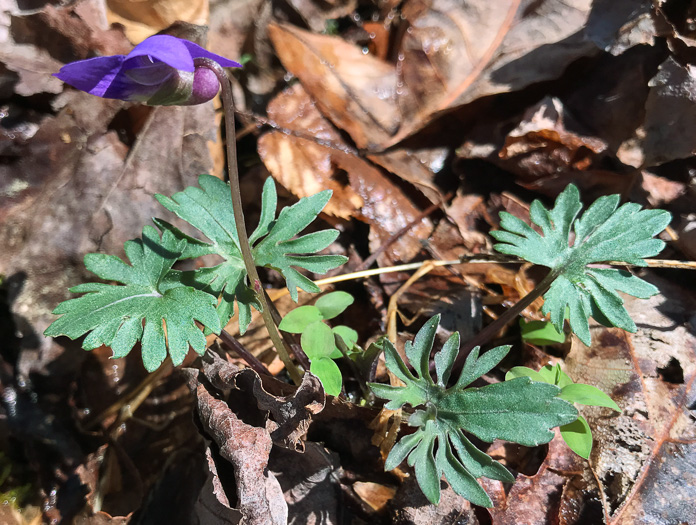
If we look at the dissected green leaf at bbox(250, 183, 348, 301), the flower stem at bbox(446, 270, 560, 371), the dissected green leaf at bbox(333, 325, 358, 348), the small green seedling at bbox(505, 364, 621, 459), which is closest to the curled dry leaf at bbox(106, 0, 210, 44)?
the dissected green leaf at bbox(250, 183, 348, 301)

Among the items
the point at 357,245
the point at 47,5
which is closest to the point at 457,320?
the point at 357,245

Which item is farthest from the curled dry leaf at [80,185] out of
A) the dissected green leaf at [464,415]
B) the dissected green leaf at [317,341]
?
the dissected green leaf at [464,415]

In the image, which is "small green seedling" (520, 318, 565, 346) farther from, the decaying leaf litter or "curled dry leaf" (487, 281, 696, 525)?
"curled dry leaf" (487, 281, 696, 525)

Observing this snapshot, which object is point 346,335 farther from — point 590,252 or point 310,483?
point 590,252

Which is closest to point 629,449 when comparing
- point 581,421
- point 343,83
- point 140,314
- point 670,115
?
point 581,421

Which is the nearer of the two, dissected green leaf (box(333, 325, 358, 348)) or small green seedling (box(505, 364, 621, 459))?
small green seedling (box(505, 364, 621, 459))
